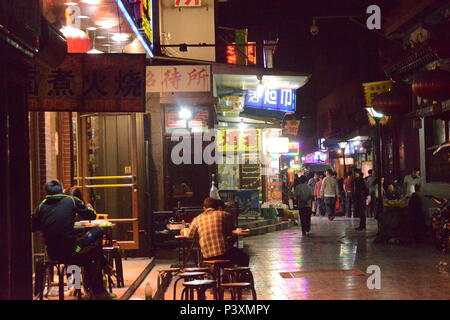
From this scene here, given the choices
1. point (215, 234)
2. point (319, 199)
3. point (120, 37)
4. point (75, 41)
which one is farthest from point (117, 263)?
point (319, 199)

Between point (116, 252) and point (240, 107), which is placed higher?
point (240, 107)

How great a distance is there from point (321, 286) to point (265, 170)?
1514 centimetres

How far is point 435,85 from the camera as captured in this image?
13297 mm

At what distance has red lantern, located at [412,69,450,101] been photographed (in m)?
13.2

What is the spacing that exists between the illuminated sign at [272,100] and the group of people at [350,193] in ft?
9.98

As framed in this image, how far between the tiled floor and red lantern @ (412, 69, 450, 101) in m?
3.78

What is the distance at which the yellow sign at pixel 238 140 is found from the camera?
79.8 ft

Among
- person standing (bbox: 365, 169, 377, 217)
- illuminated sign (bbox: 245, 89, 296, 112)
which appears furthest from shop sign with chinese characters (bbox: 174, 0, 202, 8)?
person standing (bbox: 365, 169, 377, 217)

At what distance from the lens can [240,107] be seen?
23.1m

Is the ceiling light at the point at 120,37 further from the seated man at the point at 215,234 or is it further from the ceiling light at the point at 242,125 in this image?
the ceiling light at the point at 242,125

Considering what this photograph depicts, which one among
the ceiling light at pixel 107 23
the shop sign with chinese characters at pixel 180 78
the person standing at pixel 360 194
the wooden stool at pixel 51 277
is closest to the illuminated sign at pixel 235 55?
the person standing at pixel 360 194

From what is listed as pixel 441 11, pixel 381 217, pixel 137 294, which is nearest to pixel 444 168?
pixel 381 217

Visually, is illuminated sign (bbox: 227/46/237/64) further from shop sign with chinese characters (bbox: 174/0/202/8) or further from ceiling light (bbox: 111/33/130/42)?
ceiling light (bbox: 111/33/130/42)
